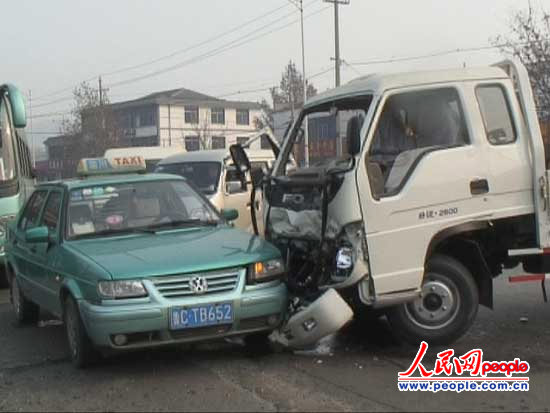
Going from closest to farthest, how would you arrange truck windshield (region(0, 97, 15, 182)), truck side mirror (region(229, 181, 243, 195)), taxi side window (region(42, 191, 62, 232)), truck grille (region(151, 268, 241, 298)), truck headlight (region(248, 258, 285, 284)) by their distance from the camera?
truck grille (region(151, 268, 241, 298))
truck headlight (region(248, 258, 285, 284))
taxi side window (region(42, 191, 62, 232))
truck windshield (region(0, 97, 15, 182))
truck side mirror (region(229, 181, 243, 195))

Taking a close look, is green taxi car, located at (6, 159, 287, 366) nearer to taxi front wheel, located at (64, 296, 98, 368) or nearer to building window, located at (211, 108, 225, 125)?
taxi front wheel, located at (64, 296, 98, 368)

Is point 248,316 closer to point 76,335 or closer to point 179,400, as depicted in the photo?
point 179,400

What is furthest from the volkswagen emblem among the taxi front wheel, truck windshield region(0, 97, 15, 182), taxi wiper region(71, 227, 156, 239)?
truck windshield region(0, 97, 15, 182)

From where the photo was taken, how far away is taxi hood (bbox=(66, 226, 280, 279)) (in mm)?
5805

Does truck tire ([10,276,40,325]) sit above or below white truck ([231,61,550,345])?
below

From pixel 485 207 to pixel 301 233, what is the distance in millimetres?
1632

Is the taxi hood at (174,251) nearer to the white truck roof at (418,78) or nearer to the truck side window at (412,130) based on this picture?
the truck side window at (412,130)

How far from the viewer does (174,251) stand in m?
6.12

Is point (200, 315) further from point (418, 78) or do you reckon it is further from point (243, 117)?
point (243, 117)

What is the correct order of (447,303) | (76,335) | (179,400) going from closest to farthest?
(179,400), (76,335), (447,303)

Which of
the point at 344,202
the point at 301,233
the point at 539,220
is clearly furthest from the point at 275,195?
the point at 539,220

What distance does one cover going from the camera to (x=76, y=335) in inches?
241

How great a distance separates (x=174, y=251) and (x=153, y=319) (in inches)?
28.0

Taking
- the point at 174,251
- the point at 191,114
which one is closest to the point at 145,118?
the point at 191,114
